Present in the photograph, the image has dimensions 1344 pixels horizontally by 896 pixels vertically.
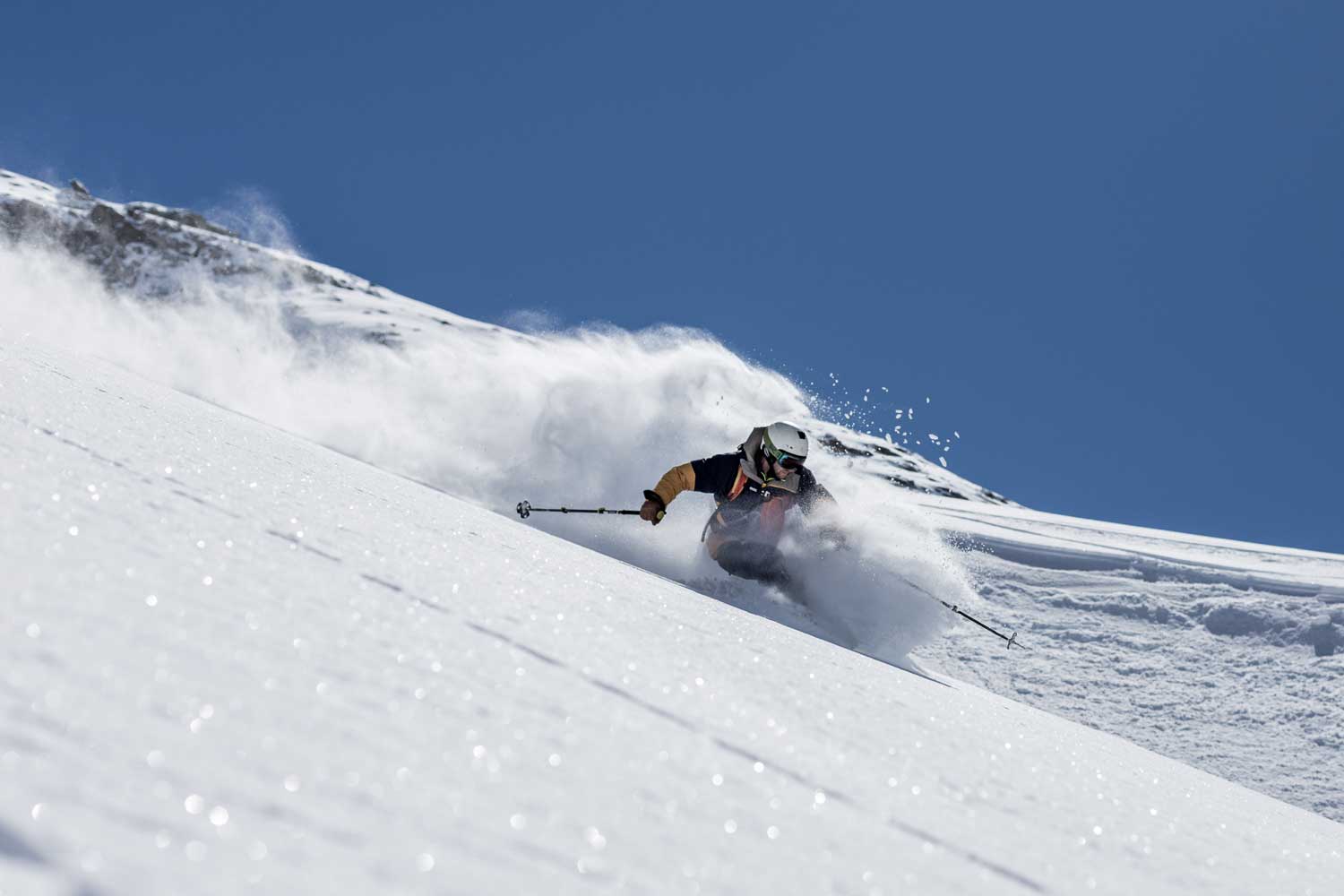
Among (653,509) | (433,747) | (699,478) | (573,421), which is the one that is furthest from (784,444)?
(433,747)

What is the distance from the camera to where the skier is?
26.6ft

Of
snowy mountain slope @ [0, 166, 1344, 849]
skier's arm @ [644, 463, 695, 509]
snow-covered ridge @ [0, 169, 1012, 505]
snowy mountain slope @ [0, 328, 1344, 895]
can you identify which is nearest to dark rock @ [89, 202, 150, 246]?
snow-covered ridge @ [0, 169, 1012, 505]

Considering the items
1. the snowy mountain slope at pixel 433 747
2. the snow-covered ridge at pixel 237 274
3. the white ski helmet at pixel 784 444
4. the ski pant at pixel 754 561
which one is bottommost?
the snowy mountain slope at pixel 433 747

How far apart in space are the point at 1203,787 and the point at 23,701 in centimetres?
375

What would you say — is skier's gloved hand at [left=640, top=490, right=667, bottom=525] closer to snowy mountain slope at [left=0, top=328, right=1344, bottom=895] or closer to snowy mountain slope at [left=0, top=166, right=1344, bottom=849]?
snowy mountain slope at [left=0, top=166, right=1344, bottom=849]

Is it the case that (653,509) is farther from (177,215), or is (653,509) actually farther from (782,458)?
(177,215)

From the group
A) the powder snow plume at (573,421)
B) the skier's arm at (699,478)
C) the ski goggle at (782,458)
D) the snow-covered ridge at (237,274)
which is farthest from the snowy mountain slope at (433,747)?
the snow-covered ridge at (237,274)

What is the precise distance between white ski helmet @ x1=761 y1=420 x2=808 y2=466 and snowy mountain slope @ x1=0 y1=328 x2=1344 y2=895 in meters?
5.10

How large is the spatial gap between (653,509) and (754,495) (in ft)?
2.75

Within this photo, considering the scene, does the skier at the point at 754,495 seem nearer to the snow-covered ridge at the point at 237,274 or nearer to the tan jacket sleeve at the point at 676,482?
the tan jacket sleeve at the point at 676,482

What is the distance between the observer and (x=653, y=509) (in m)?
8.45

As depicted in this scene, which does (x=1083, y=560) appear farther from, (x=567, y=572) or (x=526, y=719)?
(x=526, y=719)

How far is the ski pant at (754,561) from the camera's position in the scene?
26.2ft

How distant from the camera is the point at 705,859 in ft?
3.64
